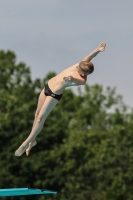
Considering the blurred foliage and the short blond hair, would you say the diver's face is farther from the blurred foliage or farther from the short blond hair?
the blurred foliage

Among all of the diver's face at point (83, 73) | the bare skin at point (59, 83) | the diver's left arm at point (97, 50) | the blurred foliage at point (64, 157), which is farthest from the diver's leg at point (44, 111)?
the blurred foliage at point (64, 157)

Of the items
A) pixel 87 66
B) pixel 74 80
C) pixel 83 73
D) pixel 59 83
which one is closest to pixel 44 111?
pixel 59 83

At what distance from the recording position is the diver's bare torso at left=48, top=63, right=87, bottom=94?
14266mm

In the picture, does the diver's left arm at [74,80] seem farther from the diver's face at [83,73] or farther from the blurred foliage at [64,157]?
the blurred foliage at [64,157]

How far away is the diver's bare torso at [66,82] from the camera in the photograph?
14.3 metres

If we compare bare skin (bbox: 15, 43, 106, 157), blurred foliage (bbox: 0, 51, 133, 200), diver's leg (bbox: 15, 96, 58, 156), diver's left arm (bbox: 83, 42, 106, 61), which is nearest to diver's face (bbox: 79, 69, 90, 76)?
bare skin (bbox: 15, 43, 106, 157)

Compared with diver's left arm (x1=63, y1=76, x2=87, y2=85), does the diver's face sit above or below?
above

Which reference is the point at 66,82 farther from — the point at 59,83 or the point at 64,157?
the point at 64,157

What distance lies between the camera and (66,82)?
14.4 meters

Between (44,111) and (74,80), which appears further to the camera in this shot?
(44,111)

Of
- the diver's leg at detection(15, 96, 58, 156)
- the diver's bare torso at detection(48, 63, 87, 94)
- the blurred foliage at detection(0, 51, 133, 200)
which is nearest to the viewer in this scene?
the diver's bare torso at detection(48, 63, 87, 94)

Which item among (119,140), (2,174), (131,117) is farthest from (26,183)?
(131,117)

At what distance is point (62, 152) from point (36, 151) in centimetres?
129

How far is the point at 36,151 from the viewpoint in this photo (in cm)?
4344
